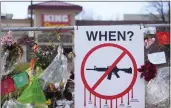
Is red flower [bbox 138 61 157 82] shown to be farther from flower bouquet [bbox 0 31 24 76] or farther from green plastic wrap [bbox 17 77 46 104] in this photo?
flower bouquet [bbox 0 31 24 76]

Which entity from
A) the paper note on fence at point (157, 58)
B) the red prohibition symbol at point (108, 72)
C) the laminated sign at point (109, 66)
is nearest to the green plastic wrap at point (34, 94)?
the laminated sign at point (109, 66)

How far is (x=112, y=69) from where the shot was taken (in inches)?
200

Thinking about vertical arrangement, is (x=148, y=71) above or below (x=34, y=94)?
above

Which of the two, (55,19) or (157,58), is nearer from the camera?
(157,58)

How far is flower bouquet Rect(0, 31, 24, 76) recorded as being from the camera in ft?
17.7

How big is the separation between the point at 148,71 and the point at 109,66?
0.45 meters

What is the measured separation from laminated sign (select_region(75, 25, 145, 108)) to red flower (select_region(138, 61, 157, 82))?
59 millimetres

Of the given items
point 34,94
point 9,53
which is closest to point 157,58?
point 34,94

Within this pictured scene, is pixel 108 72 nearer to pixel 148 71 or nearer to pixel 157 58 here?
pixel 148 71

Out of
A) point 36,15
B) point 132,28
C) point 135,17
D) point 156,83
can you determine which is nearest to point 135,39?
point 132,28

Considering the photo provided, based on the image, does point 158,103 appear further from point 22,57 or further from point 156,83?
point 22,57

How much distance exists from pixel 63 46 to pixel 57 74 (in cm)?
38

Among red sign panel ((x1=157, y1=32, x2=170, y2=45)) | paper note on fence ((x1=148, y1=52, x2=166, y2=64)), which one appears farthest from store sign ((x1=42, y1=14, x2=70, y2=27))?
paper note on fence ((x1=148, y1=52, x2=166, y2=64))

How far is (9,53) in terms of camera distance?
5488mm
